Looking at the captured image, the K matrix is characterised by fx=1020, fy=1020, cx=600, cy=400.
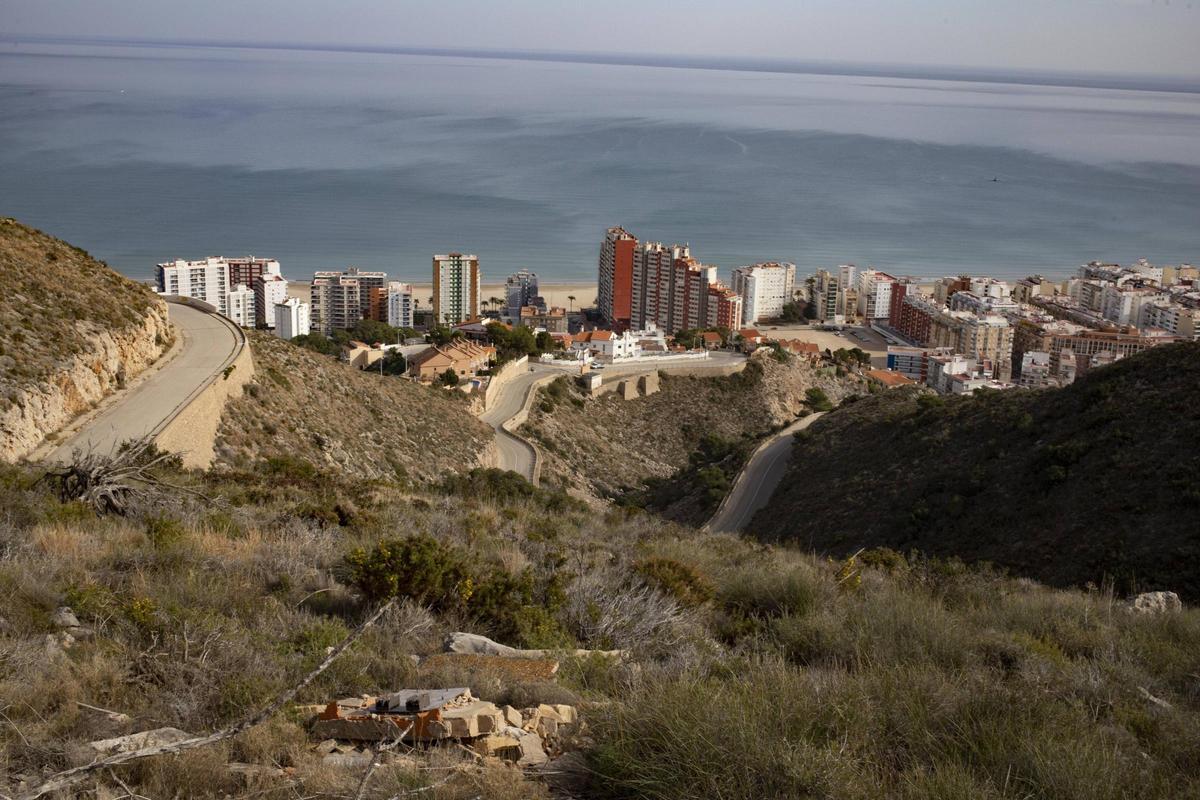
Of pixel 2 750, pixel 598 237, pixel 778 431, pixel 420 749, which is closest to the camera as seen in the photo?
pixel 2 750

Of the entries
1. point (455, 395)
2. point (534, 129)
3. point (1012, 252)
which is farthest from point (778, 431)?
point (534, 129)

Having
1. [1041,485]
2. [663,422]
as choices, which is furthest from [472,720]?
[663,422]

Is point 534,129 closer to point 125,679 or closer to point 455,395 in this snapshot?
point 455,395

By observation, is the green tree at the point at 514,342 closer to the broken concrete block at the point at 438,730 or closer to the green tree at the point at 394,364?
the green tree at the point at 394,364

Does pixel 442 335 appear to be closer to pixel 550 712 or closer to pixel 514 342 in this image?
pixel 514 342

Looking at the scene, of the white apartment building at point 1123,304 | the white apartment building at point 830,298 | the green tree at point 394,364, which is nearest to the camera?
the green tree at point 394,364

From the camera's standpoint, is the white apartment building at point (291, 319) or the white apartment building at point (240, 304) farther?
the white apartment building at point (240, 304)

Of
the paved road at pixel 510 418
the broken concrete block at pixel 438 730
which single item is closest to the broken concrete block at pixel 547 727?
the broken concrete block at pixel 438 730
